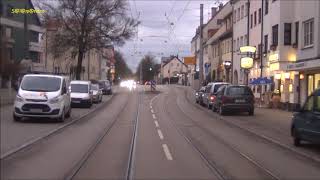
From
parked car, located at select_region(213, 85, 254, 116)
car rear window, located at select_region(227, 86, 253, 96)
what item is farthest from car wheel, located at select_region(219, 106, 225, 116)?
car rear window, located at select_region(227, 86, 253, 96)

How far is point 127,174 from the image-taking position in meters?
11.9

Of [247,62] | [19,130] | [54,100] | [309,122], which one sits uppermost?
[247,62]

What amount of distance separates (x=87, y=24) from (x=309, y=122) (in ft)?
138

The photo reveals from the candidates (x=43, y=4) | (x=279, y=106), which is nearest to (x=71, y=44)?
(x=43, y=4)

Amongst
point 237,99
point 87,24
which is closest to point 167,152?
point 237,99

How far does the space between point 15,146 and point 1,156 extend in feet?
7.00

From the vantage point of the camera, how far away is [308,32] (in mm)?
37875

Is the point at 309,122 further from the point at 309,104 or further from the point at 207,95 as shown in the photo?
the point at 207,95

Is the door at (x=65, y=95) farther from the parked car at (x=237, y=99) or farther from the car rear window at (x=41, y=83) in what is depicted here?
the parked car at (x=237, y=99)

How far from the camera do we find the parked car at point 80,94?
125 feet

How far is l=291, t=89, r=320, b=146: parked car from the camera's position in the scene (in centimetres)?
1650

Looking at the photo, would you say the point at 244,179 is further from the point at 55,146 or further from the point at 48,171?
the point at 55,146

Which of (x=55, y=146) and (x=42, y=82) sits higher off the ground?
(x=42, y=82)

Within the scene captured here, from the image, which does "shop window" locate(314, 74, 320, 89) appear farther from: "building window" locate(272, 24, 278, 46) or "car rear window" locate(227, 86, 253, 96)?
"building window" locate(272, 24, 278, 46)
